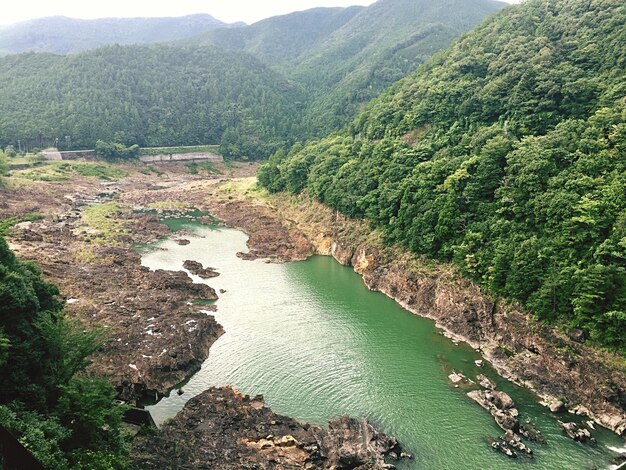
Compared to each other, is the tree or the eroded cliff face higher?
the eroded cliff face

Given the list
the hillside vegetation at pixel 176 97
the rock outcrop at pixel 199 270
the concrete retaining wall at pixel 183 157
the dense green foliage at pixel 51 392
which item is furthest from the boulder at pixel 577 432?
the concrete retaining wall at pixel 183 157

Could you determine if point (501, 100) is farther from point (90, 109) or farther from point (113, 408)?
point (90, 109)

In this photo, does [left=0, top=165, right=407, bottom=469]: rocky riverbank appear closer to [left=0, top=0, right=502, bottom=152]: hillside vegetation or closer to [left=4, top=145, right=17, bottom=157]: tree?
[left=4, top=145, right=17, bottom=157]: tree

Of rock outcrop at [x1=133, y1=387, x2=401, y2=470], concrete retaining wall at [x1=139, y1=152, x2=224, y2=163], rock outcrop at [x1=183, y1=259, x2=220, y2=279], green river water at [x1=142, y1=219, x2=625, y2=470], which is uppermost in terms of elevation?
rock outcrop at [x1=133, y1=387, x2=401, y2=470]

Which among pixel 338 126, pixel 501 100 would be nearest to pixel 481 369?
pixel 501 100

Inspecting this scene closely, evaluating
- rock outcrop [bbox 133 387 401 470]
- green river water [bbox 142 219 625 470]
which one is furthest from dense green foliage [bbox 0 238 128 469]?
green river water [bbox 142 219 625 470]

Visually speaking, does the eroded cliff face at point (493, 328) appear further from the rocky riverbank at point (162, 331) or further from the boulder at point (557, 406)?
the rocky riverbank at point (162, 331)
